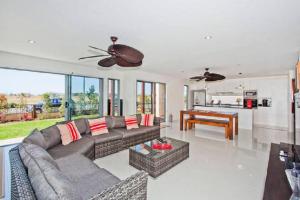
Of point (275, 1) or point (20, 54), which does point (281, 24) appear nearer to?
point (275, 1)

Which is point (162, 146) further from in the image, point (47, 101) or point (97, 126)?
point (47, 101)

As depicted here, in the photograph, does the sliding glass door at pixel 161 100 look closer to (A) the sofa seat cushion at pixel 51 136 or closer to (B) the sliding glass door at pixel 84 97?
(B) the sliding glass door at pixel 84 97

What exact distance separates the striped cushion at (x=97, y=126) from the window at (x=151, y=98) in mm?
3008

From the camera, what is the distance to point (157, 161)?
8.62 feet

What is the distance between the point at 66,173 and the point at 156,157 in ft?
4.49

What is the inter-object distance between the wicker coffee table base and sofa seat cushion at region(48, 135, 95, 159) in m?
0.86

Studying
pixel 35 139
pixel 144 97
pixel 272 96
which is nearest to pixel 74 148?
pixel 35 139

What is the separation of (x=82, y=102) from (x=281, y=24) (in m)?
5.68

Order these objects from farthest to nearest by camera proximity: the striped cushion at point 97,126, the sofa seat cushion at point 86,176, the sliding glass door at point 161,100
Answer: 1. the sliding glass door at point 161,100
2. the striped cushion at point 97,126
3. the sofa seat cushion at point 86,176

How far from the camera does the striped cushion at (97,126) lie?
3729 millimetres

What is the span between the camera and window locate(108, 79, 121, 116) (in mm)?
6426

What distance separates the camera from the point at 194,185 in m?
2.42

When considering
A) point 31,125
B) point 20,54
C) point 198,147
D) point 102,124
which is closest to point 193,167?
point 198,147

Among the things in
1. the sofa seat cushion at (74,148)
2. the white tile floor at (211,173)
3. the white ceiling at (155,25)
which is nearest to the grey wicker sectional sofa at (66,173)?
the sofa seat cushion at (74,148)
